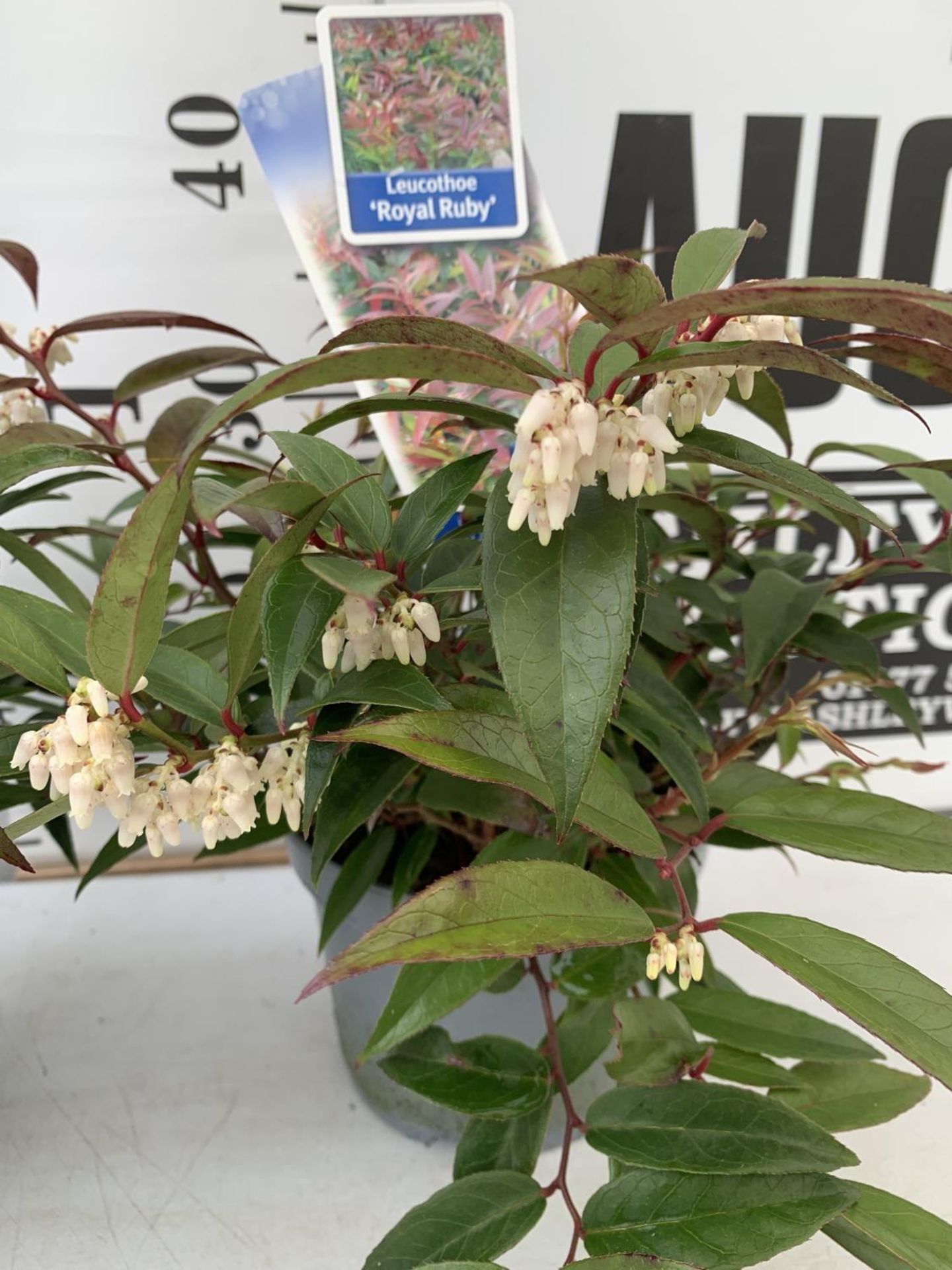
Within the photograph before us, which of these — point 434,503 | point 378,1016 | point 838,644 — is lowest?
point 378,1016

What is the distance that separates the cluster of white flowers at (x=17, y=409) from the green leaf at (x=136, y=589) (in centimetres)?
28

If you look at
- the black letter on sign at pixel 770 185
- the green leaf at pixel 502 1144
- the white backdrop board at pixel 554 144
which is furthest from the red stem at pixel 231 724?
the black letter on sign at pixel 770 185

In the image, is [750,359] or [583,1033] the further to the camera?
[583,1033]

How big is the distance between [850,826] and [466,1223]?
0.22 m

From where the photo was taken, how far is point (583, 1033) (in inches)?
18.7

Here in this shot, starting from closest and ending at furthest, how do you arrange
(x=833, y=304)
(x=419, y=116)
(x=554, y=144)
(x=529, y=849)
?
(x=833, y=304) < (x=529, y=849) < (x=419, y=116) < (x=554, y=144)

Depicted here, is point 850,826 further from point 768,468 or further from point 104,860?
point 104,860

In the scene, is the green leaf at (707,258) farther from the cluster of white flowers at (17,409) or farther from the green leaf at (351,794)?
the cluster of white flowers at (17,409)

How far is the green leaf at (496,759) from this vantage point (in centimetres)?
32

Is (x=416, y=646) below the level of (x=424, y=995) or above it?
above

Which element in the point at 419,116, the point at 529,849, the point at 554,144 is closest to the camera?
the point at 529,849

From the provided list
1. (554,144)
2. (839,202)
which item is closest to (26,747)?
(554,144)

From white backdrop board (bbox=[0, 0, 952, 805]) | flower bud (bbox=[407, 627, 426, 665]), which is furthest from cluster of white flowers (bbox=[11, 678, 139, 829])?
white backdrop board (bbox=[0, 0, 952, 805])

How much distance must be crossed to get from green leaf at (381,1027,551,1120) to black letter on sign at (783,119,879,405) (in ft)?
2.22
